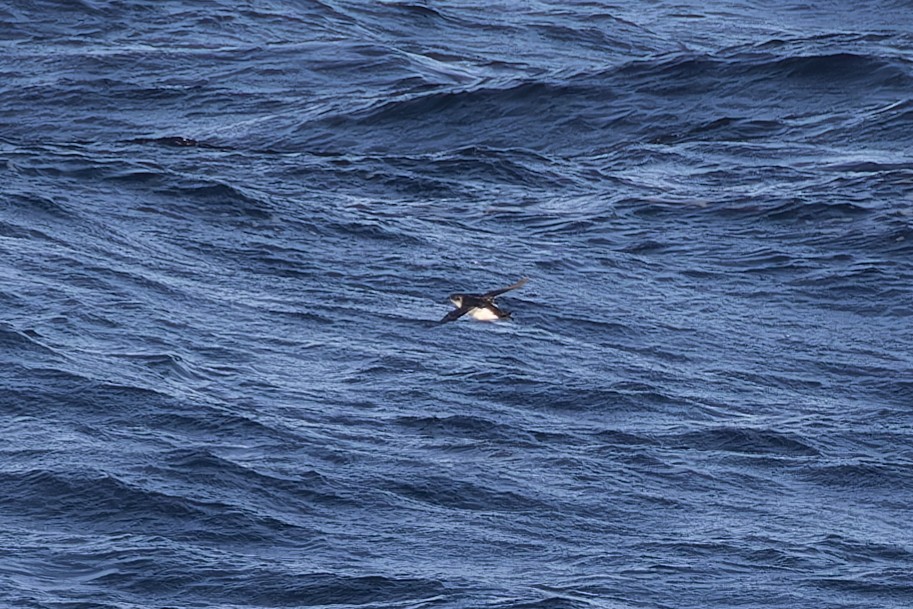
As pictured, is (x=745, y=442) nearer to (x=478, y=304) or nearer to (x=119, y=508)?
(x=478, y=304)

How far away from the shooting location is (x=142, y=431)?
60.1 ft

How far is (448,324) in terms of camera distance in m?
21.6

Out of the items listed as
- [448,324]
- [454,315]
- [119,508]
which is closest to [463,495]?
[454,315]

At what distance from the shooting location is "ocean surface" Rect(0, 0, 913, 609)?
1617cm

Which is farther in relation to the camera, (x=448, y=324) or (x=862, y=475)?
(x=448, y=324)

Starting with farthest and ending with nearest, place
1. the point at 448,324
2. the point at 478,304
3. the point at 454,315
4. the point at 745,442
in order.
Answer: the point at 448,324, the point at 478,304, the point at 454,315, the point at 745,442

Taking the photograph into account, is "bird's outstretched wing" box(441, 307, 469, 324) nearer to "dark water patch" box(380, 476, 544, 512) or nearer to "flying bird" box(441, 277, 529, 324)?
"flying bird" box(441, 277, 529, 324)

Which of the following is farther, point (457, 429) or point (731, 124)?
point (731, 124)

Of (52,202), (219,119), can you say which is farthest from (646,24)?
(52,202)

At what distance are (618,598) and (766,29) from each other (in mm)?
23597

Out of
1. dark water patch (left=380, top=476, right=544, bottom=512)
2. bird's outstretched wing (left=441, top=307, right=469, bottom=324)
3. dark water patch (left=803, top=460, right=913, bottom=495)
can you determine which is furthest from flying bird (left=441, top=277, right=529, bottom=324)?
dark water patch (left=803, top=460, right=913, bottom=495)

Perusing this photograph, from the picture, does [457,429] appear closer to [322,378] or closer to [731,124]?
[322,378]

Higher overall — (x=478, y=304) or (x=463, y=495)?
(x=478, y=304)

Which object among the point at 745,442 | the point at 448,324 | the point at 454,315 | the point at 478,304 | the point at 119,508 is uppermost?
the point at 454,315
